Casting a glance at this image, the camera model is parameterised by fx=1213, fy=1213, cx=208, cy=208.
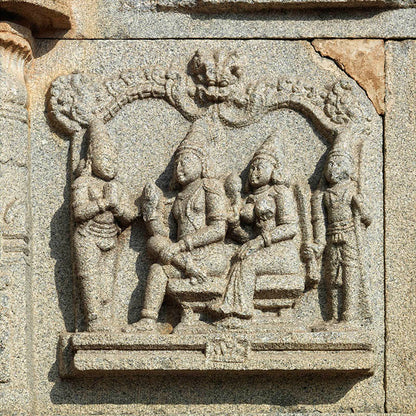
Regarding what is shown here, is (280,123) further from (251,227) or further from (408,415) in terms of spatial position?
(408,415)

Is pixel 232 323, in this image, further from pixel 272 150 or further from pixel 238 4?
pixel 238 4

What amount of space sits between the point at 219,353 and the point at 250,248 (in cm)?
79

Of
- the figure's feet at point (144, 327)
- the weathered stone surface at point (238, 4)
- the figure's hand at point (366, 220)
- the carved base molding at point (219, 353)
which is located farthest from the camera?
the weathered stone surface at point (238, 4)

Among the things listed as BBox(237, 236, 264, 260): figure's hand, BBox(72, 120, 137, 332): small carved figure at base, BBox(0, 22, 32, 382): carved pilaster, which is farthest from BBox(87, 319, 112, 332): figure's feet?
BBox(237, 236, 264, 260): figure's hand

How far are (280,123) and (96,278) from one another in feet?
5.97

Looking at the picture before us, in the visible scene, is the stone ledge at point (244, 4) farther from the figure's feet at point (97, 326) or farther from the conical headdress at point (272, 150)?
the figure's feet at point (97, 326)

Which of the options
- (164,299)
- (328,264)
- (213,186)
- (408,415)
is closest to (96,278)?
(164,299)

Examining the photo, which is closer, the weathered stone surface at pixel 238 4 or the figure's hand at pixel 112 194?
the figure's hand at pixel 112 194

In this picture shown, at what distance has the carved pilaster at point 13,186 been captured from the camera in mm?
8648

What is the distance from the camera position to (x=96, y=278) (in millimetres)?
8773

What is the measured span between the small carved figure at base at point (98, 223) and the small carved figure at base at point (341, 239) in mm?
1406

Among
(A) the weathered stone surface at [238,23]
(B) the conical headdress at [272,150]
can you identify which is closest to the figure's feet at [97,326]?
(B) the conical headdress at [272,150]

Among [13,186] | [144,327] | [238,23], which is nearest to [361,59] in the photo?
[238,23]

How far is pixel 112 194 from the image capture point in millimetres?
8820
